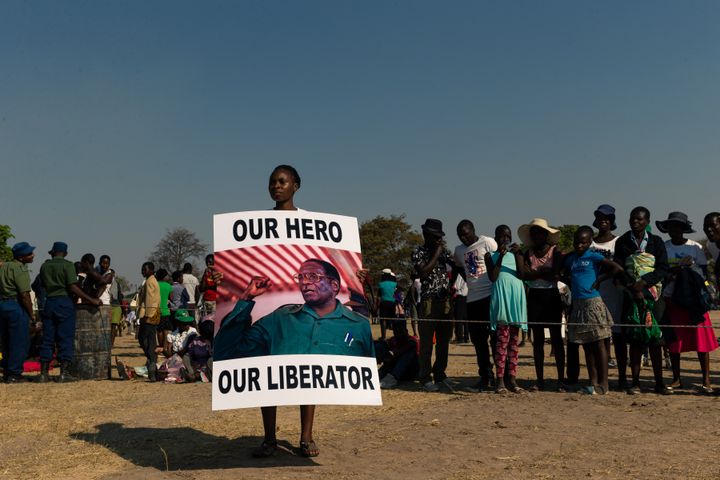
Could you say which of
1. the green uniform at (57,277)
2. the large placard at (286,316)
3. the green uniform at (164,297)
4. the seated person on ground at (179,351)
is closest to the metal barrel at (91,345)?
the green uniform at (57,277)

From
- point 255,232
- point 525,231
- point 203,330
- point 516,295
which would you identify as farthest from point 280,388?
point 203,330

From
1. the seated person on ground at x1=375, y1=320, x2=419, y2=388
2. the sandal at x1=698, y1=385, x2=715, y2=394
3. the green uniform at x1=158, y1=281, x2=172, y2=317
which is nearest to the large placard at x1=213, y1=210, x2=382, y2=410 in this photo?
the seated person on ground at x1=375, y1=320, x2=419, y2=388

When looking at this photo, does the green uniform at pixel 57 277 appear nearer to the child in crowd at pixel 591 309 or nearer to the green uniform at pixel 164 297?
the green uniform at pixel 164 297

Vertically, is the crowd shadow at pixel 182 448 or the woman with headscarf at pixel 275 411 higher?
the woman with headscarf at pixel 275 411

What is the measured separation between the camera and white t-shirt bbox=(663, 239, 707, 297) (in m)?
8.56

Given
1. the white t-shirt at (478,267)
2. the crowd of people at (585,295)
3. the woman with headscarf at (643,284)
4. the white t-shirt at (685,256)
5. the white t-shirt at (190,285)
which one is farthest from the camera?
the white t-shirt at (190,285)

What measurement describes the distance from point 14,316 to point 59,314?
713mm

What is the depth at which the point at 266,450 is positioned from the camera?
5.39 m

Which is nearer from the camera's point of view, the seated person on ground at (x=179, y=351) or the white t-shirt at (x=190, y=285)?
the seated person on ground at (x=179, y=351)

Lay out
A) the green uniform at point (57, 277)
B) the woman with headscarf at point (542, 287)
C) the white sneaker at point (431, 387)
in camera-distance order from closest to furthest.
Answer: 1. the woman with headscarf at point (542, 287)
2. the white sneaker at point (431, 387)
3. the green uniform at point (57, 277)

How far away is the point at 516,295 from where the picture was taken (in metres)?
8.71

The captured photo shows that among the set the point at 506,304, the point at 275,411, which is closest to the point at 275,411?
the point at 275,411

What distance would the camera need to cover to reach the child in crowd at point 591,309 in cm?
837

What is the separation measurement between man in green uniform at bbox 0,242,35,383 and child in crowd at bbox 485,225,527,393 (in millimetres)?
7410
